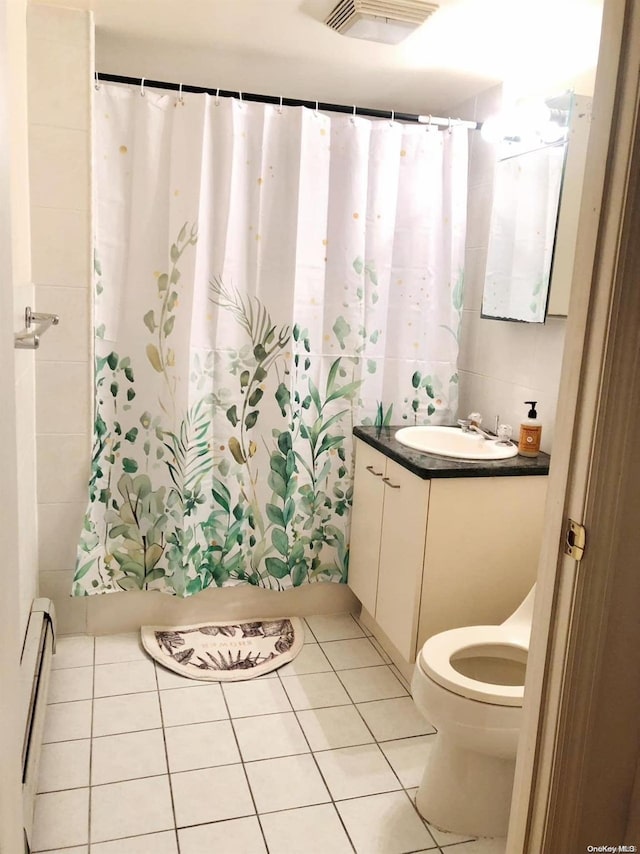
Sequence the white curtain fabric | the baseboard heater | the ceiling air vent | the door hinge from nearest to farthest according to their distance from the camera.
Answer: the door hinge < the baseboard heater < the ceiling air vent < the white curtain fabric

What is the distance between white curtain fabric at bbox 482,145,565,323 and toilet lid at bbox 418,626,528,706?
1067mm

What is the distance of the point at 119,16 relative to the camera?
7.32ft

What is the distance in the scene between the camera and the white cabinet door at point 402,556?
2.32 meters

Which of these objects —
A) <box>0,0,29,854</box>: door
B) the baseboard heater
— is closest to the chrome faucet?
the baseboard heater

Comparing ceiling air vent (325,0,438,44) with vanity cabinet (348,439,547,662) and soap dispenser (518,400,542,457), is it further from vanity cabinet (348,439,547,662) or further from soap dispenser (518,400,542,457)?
vanity cabinet (348,439,547,662)

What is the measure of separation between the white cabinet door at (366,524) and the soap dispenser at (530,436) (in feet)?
1.59

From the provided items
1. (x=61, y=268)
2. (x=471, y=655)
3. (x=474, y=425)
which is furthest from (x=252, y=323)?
(x=471, y=655)

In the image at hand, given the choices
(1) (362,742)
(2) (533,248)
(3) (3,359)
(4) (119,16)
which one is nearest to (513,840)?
(1) (362,742)

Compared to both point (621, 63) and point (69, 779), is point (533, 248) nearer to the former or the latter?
point (621, 63)

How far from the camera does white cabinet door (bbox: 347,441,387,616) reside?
265cm

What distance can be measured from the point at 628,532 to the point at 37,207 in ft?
6.98

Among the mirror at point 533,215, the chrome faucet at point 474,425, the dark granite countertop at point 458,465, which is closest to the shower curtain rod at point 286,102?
the mirror at point 533,215

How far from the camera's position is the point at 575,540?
112cm

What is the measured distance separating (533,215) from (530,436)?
76cm
